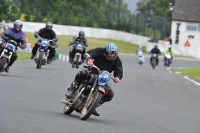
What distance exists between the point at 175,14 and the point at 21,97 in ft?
230

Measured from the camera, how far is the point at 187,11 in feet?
279

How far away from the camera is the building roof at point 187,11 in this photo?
84.1 m

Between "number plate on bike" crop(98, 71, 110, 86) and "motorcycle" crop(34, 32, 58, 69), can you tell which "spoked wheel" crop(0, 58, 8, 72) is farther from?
"number plate on bike" crop(98, 71, 110, 86)

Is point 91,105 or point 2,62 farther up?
point 91,105

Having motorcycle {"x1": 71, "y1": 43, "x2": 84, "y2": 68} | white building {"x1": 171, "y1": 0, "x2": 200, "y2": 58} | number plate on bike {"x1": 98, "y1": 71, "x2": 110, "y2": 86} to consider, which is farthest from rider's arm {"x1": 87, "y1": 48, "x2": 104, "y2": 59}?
white building {"x1": 171, "y1": 0, "x2": 200, "y2": 58}

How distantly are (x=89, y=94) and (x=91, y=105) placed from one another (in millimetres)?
233

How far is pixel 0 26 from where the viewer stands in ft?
222

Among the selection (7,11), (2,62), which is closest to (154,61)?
(7,11)

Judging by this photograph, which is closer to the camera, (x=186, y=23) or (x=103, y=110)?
(x=103, y=110)

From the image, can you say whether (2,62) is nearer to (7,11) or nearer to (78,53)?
(78,53)

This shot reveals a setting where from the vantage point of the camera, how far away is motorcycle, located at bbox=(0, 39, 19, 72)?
20.5 m

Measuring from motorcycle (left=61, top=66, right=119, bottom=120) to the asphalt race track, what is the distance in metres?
0.19

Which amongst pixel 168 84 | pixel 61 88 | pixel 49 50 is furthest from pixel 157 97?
pixel 49 50

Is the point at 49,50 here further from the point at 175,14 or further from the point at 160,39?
the point at 175,14
